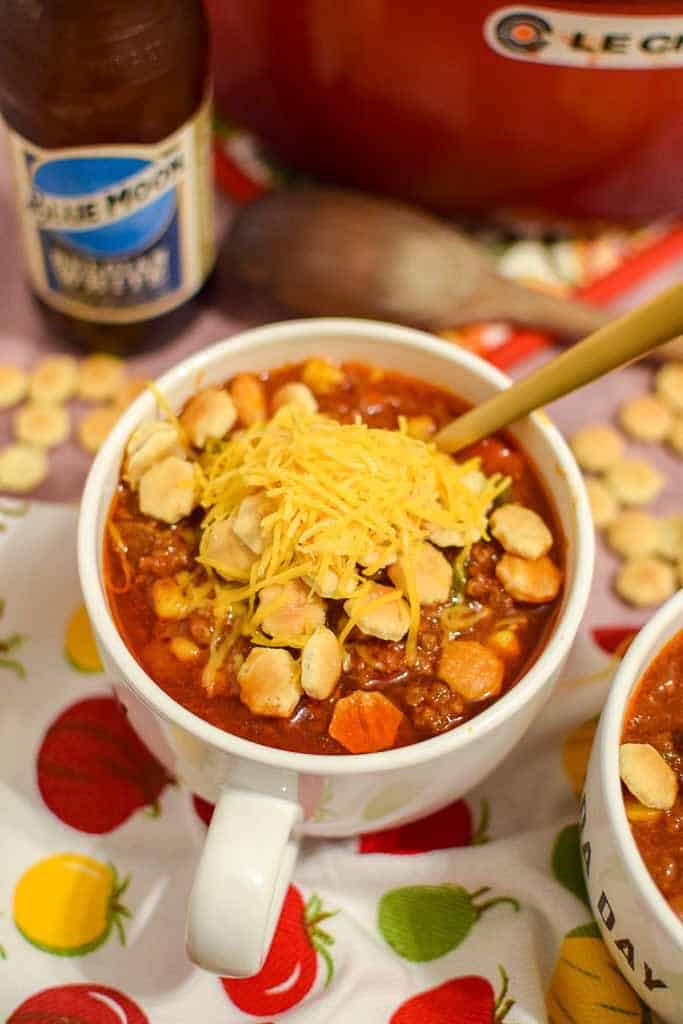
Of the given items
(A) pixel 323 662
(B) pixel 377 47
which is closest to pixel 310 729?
(A) pixel 323 662

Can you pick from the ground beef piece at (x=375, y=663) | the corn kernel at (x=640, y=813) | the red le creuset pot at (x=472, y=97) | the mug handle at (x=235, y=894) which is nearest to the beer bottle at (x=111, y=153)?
the red le creuset pot at (x=472, y=97)

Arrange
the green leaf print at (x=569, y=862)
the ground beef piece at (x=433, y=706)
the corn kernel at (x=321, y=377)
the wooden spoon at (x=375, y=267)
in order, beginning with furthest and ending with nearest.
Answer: the wooden spoon at (x=375, y=267), the corn kernel at (x=321, y=377), the green leaf print at (x=569, y=862), the ground beef piece at (x=433, y=706)

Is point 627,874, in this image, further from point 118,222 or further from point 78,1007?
point 118,222

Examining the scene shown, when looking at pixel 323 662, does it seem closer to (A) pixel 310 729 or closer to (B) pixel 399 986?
(A) pixel 310 729

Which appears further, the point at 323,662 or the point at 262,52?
the point at 262,52

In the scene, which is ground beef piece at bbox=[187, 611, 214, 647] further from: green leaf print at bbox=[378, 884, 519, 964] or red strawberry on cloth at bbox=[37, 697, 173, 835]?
green leaf print at bbox=[378, 884, 519, 964]

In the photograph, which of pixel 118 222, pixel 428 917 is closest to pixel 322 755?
pixel 428 917

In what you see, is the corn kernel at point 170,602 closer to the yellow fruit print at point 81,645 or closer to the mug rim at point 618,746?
the yellow fruit print at point 81,645
